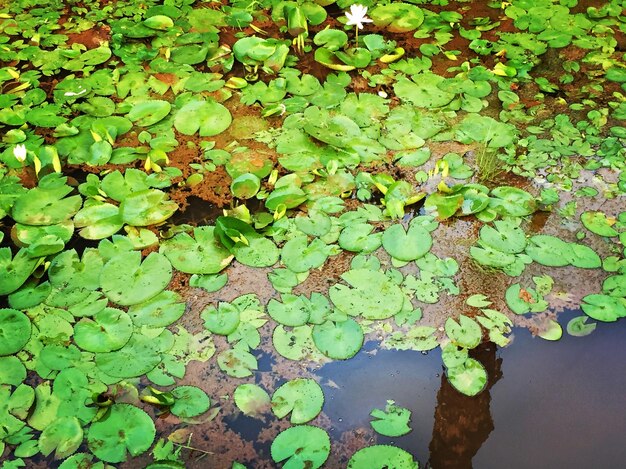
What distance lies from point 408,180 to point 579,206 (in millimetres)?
771

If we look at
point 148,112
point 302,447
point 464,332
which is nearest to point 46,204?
point 148,112

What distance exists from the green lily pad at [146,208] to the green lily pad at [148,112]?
52 cm

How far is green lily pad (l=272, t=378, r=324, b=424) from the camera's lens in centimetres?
202

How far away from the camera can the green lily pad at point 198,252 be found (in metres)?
2.39

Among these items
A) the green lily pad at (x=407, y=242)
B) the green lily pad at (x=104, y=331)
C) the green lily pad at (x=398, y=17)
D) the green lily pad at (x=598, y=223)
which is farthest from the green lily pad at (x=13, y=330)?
the green lily pad at (x=398, y=17)

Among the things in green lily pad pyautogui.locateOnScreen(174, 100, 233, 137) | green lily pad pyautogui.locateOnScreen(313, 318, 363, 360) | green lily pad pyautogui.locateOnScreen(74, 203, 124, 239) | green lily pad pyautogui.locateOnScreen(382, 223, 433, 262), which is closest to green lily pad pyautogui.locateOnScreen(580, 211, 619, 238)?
green lily pad pyautogui.locateOnScreen(382, 223, 433, 262)

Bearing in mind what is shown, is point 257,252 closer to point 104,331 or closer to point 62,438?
point 104,331

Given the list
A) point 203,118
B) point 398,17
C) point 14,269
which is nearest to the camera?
point 14,269

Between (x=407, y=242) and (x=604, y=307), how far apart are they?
2.62 ft

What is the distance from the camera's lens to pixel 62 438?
1.95 meters

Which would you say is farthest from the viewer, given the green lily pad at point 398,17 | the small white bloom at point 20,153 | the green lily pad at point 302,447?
the green lily pad at point 398,17

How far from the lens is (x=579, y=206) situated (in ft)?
8.69

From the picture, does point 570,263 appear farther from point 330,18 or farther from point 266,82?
point 330,18

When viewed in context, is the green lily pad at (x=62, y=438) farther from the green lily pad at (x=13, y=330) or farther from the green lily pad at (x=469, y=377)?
the green lily pad at (x=469, y=377)
